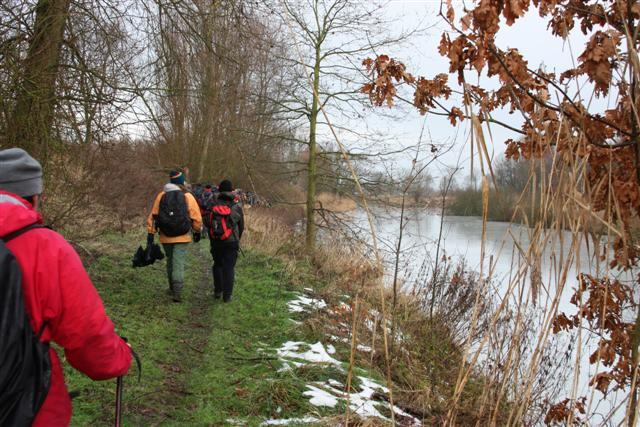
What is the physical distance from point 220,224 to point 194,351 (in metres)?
2.29

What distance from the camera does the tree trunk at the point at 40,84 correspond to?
5793mm

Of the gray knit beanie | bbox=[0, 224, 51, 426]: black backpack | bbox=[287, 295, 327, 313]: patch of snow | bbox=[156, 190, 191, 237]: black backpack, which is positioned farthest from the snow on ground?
the gray knit beanie

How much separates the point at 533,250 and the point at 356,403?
285 centimetres

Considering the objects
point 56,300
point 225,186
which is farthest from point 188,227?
point 56,300

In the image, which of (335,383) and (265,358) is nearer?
(335,383)

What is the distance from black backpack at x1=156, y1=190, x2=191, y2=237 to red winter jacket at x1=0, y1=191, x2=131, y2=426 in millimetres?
5275

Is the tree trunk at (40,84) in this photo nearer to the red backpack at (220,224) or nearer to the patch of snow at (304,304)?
the red backpack at (220,224)

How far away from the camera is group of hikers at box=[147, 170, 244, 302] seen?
24.0 feet

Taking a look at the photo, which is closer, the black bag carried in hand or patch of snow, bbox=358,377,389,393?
patch of snow, bbox=358,377,389,393

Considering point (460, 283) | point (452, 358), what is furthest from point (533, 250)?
point (460, 283)

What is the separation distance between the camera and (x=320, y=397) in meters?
4.59

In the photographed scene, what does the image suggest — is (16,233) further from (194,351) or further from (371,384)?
(194,351)

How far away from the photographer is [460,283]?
7.88 meters

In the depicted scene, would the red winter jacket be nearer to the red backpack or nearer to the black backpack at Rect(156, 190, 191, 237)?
Result: the black backpack at Rect(156, 190, 191, 237)
